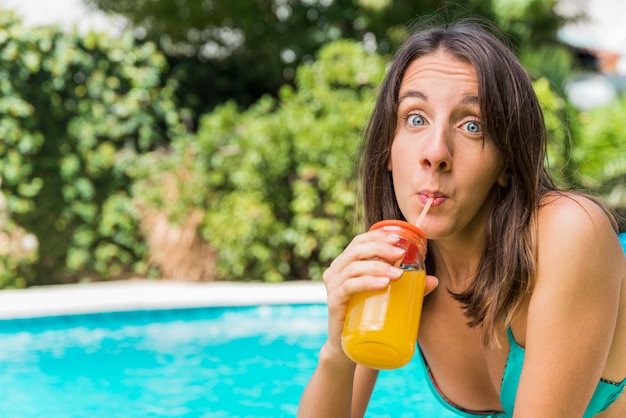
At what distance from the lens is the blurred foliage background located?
9.36 meters

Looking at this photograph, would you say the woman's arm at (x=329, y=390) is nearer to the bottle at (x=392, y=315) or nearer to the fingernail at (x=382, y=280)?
the bottle at (x=392, y=315)

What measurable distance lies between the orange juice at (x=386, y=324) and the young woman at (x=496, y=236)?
0.14 feet

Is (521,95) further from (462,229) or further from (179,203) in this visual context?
(179,203)

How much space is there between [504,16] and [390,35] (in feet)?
7.62

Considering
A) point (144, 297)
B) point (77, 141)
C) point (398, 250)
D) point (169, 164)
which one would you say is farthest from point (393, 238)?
point (77, 141)

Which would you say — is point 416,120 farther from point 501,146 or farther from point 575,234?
point 575,234

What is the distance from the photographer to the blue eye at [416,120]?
6.28 ft

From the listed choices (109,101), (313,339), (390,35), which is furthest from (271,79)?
(313,339)

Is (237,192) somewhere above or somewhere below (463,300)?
below

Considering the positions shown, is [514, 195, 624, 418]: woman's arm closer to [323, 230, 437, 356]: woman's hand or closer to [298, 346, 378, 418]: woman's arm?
[323, 230, 437, 356]: woman's hand

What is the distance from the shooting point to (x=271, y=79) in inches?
551

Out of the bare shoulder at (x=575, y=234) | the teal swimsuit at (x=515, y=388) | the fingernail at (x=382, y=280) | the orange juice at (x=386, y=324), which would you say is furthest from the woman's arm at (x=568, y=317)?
the fingernail at (x=382, y=280)

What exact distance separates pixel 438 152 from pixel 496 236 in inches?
12.3

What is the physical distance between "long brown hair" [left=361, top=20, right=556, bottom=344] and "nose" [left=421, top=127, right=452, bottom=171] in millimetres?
103
